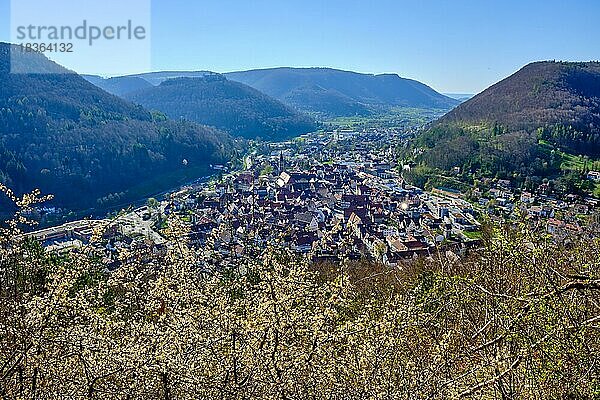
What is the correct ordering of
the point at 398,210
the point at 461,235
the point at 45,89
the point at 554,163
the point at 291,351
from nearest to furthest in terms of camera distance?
1. the point at 291,351
2. the point at 461,235
3. the point at 398,210
4. the point at 554,163
5. the point at 45,89

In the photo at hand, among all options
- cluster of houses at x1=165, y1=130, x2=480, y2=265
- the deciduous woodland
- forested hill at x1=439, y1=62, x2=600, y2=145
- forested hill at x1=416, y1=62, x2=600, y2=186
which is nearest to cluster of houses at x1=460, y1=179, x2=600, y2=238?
cluster of houses at x1=165, y1=130, x2=480, y2=265

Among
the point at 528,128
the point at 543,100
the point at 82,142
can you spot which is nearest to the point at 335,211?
the point at 82,142

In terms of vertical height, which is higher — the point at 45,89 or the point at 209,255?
the point at 45,89

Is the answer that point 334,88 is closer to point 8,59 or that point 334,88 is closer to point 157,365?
point 8,59

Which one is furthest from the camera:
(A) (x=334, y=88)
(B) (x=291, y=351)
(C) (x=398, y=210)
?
(A) (x=334, y=88)

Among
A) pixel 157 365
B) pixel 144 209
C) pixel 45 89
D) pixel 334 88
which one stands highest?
pixel 334 88

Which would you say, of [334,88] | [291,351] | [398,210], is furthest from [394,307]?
[334,88]
